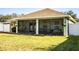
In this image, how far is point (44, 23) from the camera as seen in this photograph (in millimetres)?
21594

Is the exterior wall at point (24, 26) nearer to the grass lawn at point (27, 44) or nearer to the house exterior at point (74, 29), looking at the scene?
the house exterior at point (74, 29)

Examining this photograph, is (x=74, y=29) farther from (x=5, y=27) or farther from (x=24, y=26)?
(x=24, y=26)

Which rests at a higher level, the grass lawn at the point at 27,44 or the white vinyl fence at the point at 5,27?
the white vinyl fence at the point at 5,27

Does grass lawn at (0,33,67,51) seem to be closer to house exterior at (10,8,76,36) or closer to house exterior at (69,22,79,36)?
house exterior at (69,22,79,36)

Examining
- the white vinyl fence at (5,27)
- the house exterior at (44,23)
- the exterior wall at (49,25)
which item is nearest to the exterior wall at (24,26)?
the house exterior at (44,23)

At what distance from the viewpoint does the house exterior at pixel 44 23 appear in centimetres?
1897

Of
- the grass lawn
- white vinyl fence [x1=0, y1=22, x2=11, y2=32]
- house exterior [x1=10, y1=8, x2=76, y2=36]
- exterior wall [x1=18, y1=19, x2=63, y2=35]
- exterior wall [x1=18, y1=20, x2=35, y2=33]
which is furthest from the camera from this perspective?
exterior wall [x1=18, y1=20, x2=35, y2=33]

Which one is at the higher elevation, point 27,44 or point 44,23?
point 44,23

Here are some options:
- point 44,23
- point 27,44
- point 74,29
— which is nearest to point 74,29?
point 74,29

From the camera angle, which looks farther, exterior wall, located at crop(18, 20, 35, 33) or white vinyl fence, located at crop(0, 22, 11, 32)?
exterior wall, located at crop(18, 20, 35, 33)

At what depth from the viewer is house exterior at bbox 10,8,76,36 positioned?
62.2 ft

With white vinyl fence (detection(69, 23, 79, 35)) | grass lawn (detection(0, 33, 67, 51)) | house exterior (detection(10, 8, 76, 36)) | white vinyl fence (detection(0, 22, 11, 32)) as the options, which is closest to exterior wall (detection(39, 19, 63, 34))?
house exterior (detection(10, 8, 76, 36))
